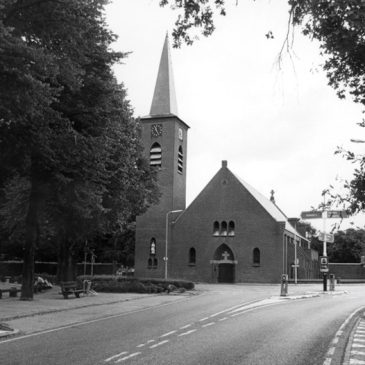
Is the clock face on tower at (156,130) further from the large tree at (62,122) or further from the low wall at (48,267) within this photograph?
the large tree at (62,122)

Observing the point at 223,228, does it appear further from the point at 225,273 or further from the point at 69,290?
the point at 69,290

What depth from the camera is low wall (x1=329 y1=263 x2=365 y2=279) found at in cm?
7481

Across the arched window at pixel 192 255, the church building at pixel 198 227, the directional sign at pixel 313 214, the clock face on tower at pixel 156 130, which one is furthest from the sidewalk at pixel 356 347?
the clock face on tower at pixel 156 130

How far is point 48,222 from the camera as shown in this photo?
3000 centimetres

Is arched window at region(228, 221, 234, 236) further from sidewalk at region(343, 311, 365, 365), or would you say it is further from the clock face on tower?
sidewalk at region(343, 311, 365, 365)

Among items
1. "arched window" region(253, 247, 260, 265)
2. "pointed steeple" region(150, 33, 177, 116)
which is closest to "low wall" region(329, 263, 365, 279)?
"arched window" region(253, 247, 260, 265)

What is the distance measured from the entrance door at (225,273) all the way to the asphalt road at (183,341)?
42.8 metres

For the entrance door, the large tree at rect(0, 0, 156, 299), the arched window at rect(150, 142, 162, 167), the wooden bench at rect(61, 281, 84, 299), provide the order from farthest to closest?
the arched window at rect(150, 142, 162, 167) → the entrance door → the wooden bench at rect(61, 281, 84, 299) → the large tree at rect(0, 0, 156, 299)

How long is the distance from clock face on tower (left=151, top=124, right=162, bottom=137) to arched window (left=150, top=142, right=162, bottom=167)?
1.06 m

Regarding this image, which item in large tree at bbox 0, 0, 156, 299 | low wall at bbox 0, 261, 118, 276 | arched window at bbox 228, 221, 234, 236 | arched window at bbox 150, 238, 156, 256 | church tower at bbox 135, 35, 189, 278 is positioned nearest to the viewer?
large tree at bbox 0, 0, 156, 299

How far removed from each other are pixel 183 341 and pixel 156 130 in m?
52.6

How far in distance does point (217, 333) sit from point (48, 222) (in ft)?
59.4

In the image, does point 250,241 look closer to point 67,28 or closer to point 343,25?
point 67,28

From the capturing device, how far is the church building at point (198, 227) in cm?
6097
